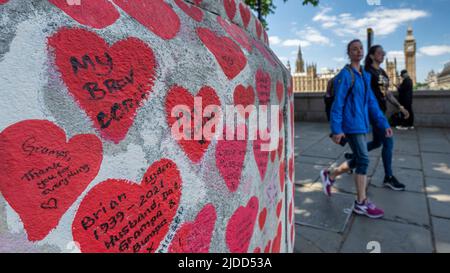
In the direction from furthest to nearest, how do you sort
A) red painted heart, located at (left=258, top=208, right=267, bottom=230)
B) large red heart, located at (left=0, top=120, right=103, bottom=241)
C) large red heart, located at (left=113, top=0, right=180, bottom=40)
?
red painted heart, located at (left=258, top=208, right=267, bottom=230) → large red heart, located at (left=113, top=0, right=180, bottom=40) → large red heart, located at (left=0, top=120, right=103, bottom=241)

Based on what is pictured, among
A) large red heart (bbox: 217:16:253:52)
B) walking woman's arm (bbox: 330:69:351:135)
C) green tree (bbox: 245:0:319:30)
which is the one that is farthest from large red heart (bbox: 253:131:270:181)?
green tree (bbox: 245:0:319:30)

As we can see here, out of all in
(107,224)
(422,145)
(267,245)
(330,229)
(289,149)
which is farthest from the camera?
(422,145)

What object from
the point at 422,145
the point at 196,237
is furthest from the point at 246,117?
the point at 422,145

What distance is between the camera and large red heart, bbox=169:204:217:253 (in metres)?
0.97

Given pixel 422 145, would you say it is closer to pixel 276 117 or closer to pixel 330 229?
pixel 330 229

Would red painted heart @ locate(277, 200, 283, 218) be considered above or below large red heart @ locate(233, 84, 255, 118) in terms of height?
below

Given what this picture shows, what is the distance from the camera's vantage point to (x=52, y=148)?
0.69 meters

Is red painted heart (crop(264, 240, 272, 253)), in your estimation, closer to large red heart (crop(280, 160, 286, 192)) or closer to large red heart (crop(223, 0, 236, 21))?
large red heart (crop(280, 160, 286, 192))

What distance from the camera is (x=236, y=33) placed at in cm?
148

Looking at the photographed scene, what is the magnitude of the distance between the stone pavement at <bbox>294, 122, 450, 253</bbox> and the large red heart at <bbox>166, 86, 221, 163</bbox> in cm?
180

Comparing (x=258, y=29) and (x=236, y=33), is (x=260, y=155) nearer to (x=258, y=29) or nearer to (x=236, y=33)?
(x=236, y=33)

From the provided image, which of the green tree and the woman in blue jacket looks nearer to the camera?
the woman in blue jacket

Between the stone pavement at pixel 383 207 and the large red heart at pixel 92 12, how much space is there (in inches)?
89.6
